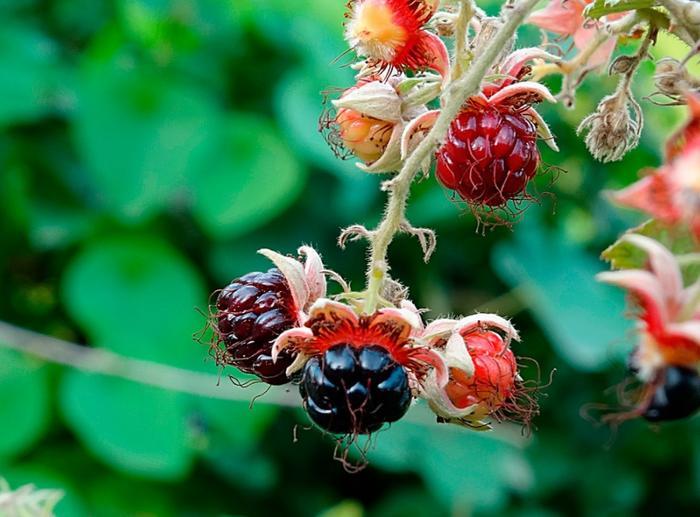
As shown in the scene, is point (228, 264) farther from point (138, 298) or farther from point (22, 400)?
point (22, 400)

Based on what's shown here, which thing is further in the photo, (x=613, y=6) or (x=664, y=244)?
(x=613, y=6)

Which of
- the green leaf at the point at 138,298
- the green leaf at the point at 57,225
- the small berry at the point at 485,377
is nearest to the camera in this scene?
the small berry at the point at 485,377

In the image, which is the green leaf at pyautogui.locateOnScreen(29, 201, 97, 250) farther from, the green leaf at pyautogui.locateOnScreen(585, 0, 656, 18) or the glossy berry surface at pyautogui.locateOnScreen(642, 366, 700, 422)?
the glossy berry surface at pyautogui.locateOnScreen(642, 366, 700, 422)

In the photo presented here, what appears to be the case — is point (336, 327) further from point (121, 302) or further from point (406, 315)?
point (121, 302)

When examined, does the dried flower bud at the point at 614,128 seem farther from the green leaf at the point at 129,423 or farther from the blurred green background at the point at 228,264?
the green leaf at the point at 129,423

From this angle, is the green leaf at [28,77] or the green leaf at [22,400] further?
the green leaf at [28,77]

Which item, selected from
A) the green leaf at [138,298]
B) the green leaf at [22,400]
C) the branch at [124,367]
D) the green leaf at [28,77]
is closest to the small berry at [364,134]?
the branch at [124,367]

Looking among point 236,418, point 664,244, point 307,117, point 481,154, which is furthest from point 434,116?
point 236,418
